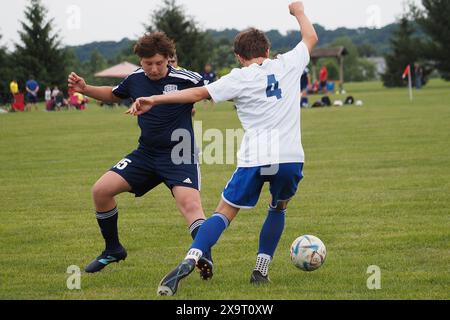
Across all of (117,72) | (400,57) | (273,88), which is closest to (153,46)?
(273,88)

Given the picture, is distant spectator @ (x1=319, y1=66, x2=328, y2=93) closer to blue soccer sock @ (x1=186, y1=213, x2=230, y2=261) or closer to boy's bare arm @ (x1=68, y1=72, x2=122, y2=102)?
boy's bare arm @ (x1=68, y1=72, x2=122, y2=102)

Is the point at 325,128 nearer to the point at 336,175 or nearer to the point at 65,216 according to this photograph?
the point at 336,175

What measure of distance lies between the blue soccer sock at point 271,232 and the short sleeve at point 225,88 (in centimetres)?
109

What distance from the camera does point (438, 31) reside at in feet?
210

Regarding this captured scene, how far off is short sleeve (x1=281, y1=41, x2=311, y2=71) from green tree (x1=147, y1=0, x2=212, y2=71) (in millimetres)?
53053

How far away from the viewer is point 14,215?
1038 centimetres

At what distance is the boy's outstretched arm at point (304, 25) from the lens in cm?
647

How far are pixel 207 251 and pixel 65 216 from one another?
4.38 metres

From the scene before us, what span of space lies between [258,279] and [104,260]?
4.76ft

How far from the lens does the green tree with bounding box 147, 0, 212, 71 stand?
195 ft

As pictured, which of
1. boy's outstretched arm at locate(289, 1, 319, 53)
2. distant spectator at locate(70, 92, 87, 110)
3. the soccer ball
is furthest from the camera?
distant spectator at locate(70, 92, 87, 110)

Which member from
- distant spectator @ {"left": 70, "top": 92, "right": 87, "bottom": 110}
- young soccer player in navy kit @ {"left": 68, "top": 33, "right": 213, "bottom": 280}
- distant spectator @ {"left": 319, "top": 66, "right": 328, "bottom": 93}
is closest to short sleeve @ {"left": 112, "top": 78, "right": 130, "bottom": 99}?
young soccer player in navy kit @ {"left": 68, "top": 33, "right": 213, "bottom": 280}

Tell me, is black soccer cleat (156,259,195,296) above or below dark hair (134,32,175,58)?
below

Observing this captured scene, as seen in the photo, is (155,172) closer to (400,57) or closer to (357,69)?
(400,57)
